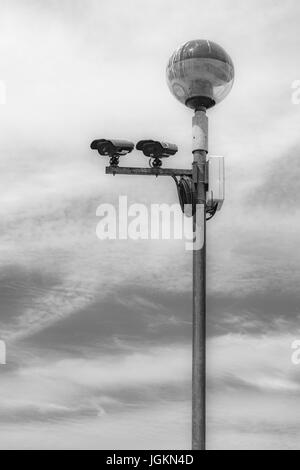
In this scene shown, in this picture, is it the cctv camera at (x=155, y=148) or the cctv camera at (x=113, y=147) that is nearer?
the cctv camera at (x=113, y=147)

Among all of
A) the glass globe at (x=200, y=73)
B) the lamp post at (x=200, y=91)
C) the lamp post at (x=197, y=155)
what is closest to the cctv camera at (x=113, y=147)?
the lamp post at (x=197, y=155)

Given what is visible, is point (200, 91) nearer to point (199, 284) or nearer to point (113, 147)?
point (113, 147)

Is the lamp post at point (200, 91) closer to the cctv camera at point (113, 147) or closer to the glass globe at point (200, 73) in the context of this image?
the glass globe at point (200, 73)

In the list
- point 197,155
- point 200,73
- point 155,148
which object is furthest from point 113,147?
point 200,73

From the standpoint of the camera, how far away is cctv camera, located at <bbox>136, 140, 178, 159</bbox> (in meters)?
10.2

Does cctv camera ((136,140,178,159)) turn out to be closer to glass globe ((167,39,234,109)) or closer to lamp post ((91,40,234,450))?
lamp post ((91,40,234,450))

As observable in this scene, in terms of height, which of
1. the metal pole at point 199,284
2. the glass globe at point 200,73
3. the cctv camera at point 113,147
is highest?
the glass globe at point 200,73

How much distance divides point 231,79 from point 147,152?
6.14ft

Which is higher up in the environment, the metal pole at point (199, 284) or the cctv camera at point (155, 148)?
the cctv camera at point (155, 148)

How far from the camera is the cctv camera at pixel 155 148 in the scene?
33.5 ft

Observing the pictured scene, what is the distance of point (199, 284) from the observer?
32.3 ft

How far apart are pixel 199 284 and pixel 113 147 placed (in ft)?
7.50
